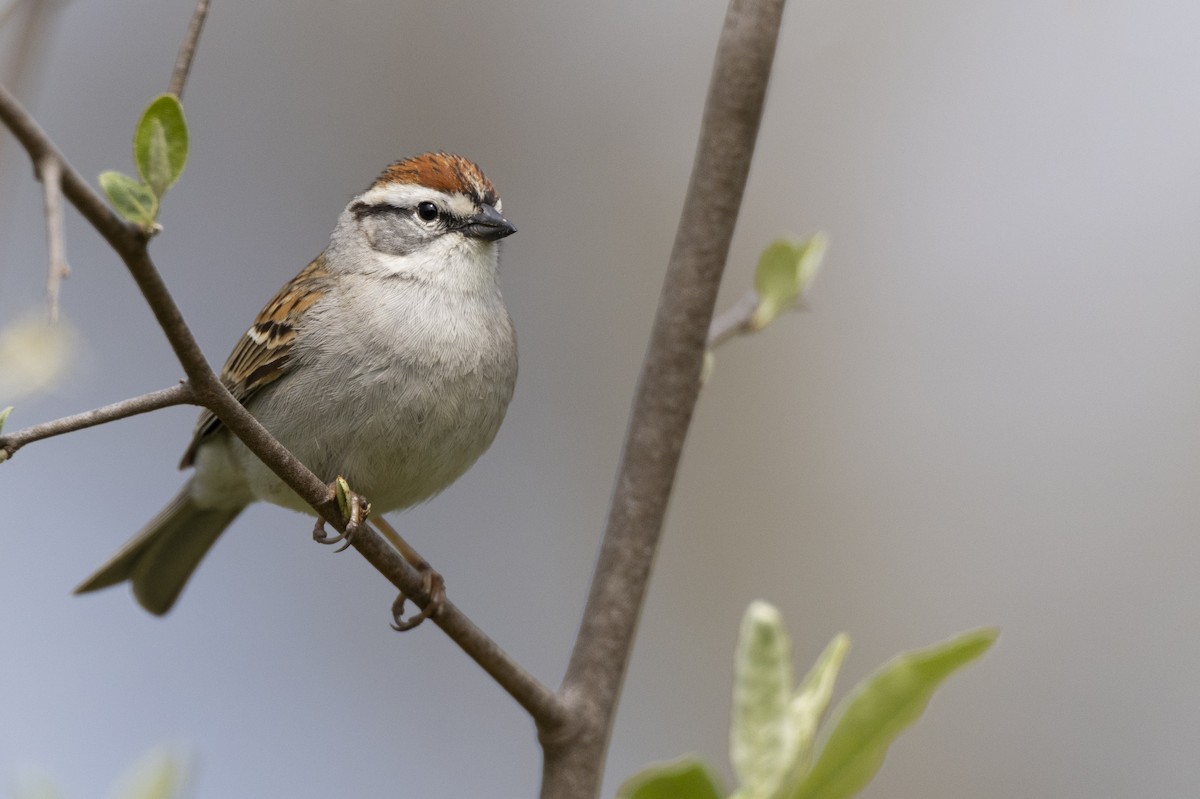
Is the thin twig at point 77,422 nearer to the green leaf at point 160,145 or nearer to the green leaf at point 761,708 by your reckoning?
the green leaf at point 160,145

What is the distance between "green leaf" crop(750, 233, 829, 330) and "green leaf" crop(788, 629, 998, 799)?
154 centimetres

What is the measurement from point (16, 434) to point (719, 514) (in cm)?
557

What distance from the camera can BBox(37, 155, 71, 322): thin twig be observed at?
1.13 m

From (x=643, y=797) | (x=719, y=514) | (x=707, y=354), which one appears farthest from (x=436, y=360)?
(x=719, y=514)

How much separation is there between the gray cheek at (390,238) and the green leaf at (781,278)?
1.40 m

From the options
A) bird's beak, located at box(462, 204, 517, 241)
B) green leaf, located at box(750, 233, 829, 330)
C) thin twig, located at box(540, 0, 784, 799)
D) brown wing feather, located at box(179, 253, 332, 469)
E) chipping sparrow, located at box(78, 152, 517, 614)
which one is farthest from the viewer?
bird's beak, located at box(462, 204, 517, 241)

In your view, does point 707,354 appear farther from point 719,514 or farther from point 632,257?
point 632,257

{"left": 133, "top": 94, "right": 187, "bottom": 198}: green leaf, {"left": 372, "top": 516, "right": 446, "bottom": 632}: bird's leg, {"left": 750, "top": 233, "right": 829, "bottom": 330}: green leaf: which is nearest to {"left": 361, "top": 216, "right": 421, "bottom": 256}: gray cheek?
{"left": 372, "top": 516, "right": 446, "bottom": 632}: bird's leg

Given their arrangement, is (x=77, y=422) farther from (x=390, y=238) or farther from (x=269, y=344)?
(x=390, y=238)

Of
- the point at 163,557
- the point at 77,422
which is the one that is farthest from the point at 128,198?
the point at 163,557

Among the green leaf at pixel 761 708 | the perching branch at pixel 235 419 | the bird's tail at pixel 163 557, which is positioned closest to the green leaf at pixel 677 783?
the green leaf at pixel 761 708

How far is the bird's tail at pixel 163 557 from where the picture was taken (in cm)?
407

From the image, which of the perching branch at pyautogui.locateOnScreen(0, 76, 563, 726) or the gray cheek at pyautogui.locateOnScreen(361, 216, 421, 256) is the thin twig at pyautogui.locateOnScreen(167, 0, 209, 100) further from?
the gray cheek at pyautogui.locateOnScreen(361, 216, 421, 256)

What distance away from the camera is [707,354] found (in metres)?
2.62
